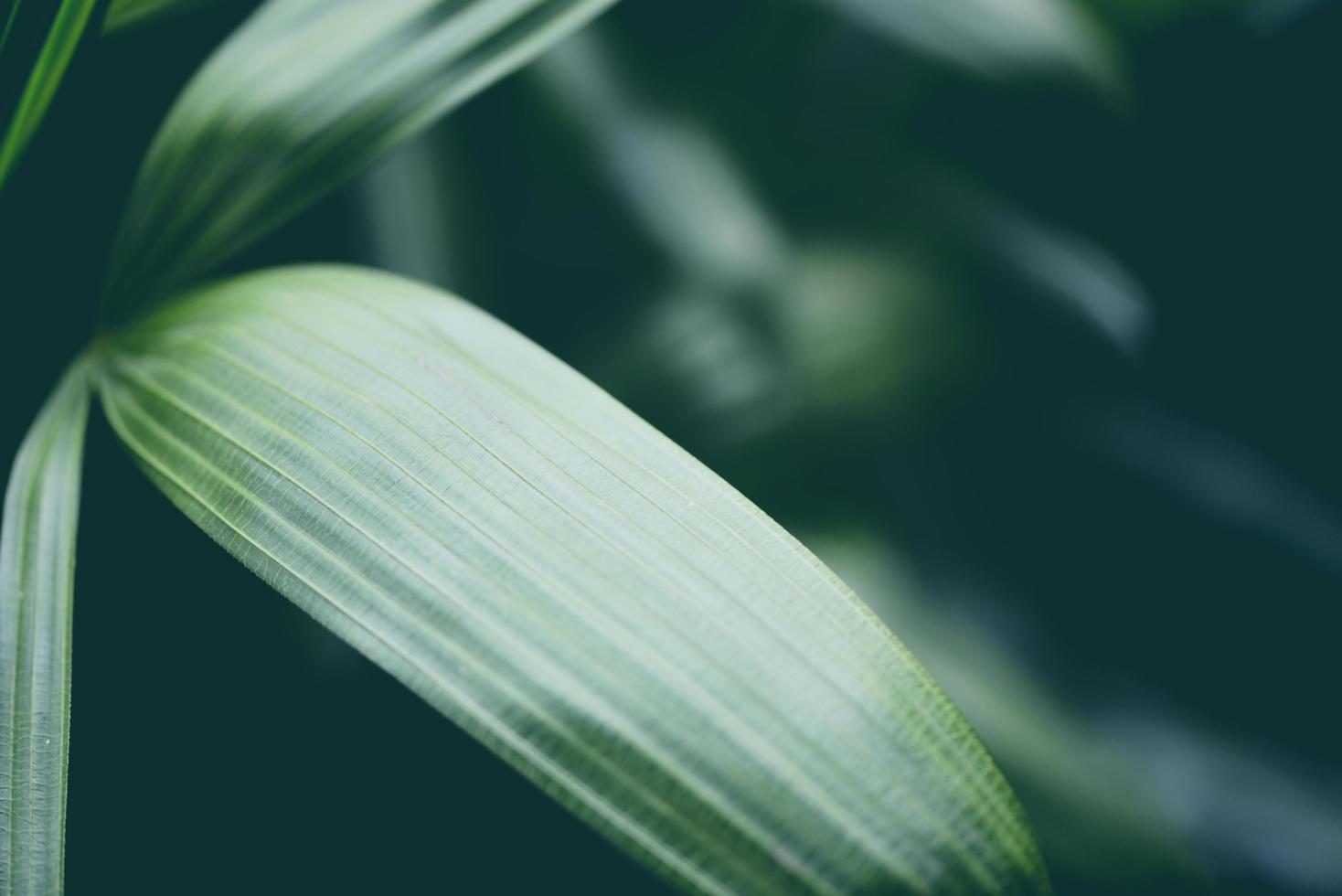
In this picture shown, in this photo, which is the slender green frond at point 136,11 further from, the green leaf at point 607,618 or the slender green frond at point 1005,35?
the slender green frond at point 1005,35

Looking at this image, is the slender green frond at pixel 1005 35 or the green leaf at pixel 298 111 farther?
the slender green frond at pixel 1005 35

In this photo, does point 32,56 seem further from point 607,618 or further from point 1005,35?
point 1005,35

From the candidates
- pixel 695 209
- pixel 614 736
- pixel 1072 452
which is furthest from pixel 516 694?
pixel 1072 452

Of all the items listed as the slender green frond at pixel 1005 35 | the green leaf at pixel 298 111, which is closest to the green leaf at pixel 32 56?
the green leaf at pixel 298 111

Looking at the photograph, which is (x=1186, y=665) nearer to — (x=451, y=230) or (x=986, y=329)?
(x=986, y=329)

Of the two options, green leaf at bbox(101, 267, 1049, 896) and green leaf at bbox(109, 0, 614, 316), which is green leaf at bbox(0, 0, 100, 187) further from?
green leaf at bbox(101, 267, 1049, 896)

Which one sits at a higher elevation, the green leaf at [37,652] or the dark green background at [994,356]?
the dark green background at [994,356]
